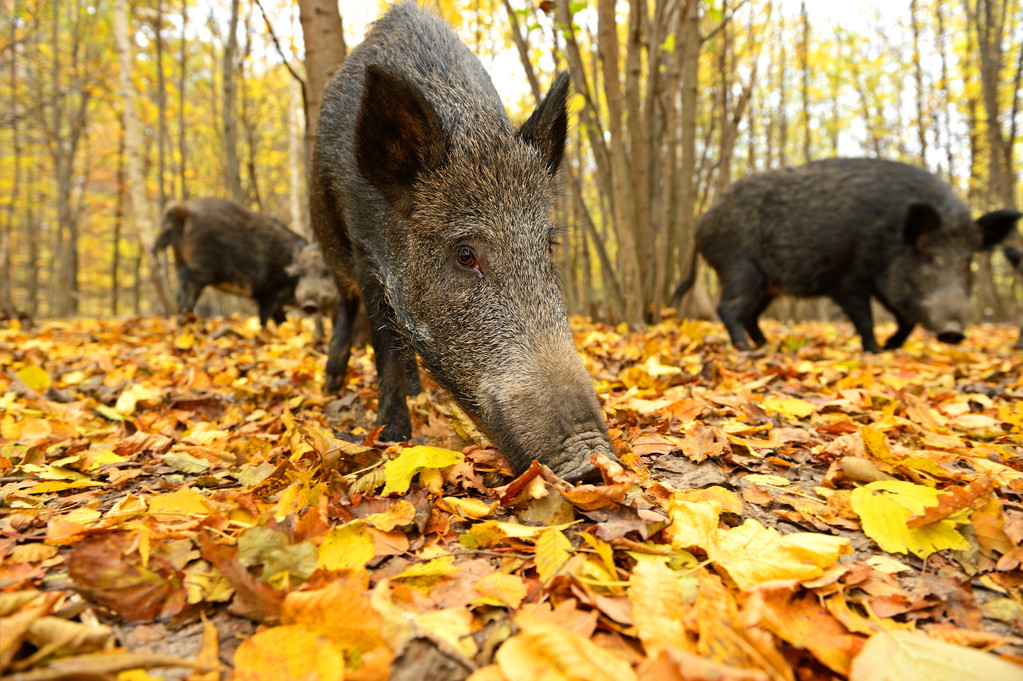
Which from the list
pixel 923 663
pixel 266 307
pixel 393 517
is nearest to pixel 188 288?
pixel 266 307

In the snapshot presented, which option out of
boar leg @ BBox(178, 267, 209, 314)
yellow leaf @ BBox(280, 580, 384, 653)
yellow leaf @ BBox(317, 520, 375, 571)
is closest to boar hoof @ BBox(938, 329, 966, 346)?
yellow leaf @ BBox(317, 520, 375, 571)

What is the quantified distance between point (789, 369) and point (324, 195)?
11.1ft

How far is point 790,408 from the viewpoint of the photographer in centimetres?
290

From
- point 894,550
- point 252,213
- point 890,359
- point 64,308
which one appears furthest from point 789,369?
point 64,308

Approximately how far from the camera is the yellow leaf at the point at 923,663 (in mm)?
1010

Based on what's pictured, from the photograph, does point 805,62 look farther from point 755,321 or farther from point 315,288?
point 315,288

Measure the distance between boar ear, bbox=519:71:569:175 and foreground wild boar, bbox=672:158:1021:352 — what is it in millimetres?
4299

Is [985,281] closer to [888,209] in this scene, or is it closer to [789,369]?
[888,209]

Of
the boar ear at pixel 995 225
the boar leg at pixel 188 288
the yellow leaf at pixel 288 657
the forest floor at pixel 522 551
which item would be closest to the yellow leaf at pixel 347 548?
the forest floor at pixel 522 551

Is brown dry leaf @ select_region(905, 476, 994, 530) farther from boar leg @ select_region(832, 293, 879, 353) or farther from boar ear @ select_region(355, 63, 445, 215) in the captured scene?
boar leg @ select_region(832, 293, 879, 353)

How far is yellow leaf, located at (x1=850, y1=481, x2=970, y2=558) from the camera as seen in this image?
5.22 feet

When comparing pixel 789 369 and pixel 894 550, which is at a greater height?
pixel 789 369

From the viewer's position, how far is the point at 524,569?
1.47 m

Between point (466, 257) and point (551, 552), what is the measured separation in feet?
4.46
